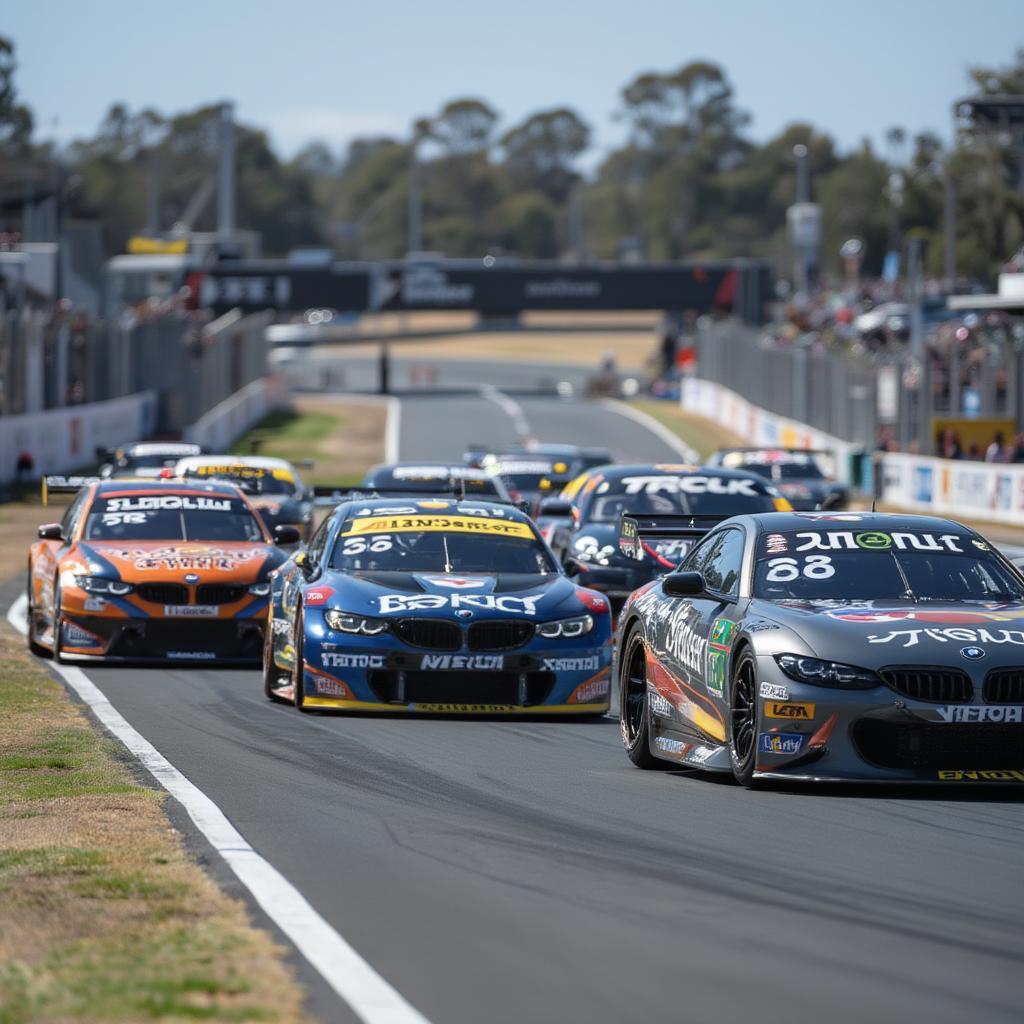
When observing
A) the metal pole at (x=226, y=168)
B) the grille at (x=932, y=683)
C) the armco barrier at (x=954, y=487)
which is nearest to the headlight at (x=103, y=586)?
the grille at (x=932, y=683)

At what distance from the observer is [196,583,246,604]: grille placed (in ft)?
54.7

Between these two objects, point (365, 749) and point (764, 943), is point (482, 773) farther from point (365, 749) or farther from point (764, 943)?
point (764, 943)

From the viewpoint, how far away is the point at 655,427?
2788 inches

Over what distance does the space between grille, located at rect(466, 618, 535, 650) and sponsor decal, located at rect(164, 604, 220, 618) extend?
3768mm

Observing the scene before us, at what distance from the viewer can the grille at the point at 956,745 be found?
378 inches

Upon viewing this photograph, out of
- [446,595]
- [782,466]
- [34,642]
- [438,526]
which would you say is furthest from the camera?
[782,466]

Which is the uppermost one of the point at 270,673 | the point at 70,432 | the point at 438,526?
the point at 438,526

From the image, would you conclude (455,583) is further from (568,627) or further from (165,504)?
(165,504)

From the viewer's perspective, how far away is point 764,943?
6.48 m

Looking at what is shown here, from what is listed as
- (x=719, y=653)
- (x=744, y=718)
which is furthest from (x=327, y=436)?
(x=744, y=718)

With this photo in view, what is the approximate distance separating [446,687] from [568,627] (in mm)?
855

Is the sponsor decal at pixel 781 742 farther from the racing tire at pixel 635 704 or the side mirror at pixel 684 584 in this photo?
the racing tire at pixel 635 704

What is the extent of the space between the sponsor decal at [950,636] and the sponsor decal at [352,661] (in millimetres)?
4251

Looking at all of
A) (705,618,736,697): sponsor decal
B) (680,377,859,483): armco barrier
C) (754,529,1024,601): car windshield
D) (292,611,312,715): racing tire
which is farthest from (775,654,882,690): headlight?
(680,377,859,483): armco barrier
